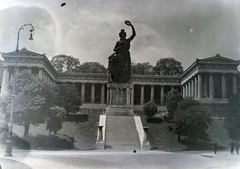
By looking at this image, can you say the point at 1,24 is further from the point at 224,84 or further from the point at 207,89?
the point at 207,89

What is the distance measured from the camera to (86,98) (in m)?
48.4

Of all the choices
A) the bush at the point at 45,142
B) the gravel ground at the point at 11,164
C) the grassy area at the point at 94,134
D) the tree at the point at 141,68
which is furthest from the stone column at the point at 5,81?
the tree at the point at 141,68

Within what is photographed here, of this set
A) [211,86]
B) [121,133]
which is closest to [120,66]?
[121,133]

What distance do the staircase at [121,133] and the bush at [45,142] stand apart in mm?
2183

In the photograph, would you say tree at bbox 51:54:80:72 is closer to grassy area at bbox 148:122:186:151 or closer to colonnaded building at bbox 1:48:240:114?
colonnaded building at bbox 1:48:240:114

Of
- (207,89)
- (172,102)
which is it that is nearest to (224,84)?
(207,89)

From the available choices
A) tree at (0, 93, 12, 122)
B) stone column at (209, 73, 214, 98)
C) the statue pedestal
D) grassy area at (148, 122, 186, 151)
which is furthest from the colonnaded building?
tree at (0, 93, 12, 122)

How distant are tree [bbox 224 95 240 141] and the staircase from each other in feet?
16.0

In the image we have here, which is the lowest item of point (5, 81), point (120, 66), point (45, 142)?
point (45, 142)

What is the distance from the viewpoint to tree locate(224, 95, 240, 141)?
52.9 ft

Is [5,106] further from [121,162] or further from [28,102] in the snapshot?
[121,162]

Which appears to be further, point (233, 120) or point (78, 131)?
point (78, 131)

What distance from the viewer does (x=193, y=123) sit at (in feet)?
63.6

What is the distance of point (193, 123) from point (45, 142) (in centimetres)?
888
